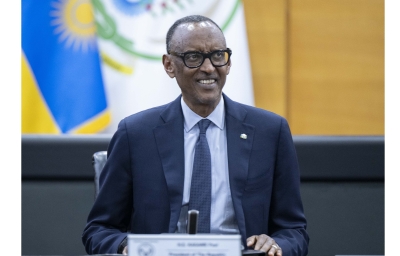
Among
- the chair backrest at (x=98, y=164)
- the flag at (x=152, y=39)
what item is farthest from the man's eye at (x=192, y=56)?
the flag at (x=152, y=39)

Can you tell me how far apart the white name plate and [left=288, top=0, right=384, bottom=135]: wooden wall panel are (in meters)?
2.22

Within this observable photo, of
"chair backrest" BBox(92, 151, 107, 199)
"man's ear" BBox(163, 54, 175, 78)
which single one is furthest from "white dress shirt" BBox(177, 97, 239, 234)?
"chair backrest" BBox(92, 151, 107, 199)

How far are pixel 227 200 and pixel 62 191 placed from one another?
5.50 feet

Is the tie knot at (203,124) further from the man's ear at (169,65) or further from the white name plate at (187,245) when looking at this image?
the white name plate at (187,245)

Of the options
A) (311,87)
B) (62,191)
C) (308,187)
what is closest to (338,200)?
(308,187)

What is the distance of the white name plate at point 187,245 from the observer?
145 cm

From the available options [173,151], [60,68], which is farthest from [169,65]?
[60,68]

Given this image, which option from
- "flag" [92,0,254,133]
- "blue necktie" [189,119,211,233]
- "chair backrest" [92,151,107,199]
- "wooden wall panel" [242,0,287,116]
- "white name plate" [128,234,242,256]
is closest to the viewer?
"white name plate" [128,234,242,256]

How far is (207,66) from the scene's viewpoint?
84.8 inches

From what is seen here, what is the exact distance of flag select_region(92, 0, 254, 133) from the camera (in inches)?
134

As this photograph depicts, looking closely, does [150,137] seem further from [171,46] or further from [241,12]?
[241,12]

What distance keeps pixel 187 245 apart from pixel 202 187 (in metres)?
0.70

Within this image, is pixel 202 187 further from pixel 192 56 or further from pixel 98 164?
pixel 98 164

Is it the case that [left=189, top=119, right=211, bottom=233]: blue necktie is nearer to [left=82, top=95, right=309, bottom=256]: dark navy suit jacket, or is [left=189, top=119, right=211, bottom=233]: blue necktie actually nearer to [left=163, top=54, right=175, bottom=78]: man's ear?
[left=82, top=95, right=309, bottom=256]: dark navy suit jacket
